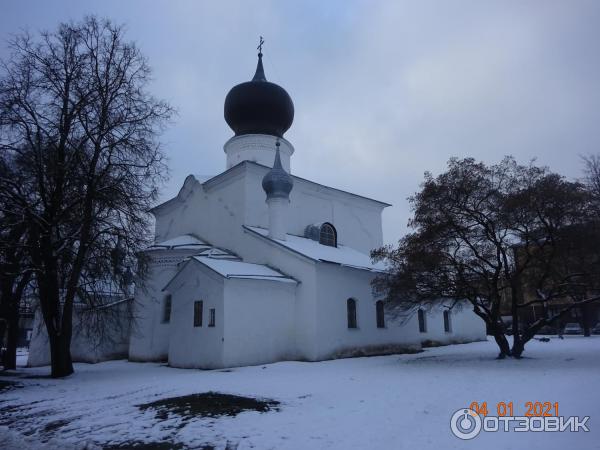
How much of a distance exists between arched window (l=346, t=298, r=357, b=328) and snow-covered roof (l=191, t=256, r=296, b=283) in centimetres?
292

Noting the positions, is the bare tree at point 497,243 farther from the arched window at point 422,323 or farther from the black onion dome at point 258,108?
the black onion dome at point 258,108

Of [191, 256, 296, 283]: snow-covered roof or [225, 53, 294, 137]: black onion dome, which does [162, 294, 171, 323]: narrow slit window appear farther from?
[225, 53, 294, 137]: black onion dome

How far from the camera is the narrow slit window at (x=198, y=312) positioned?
1507 centimetres

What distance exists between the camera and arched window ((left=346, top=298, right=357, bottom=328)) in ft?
58.2

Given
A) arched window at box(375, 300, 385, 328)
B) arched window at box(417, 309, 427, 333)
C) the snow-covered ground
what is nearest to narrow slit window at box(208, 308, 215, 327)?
the snow-covered ground

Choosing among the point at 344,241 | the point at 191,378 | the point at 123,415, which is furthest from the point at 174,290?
the point at 344,241

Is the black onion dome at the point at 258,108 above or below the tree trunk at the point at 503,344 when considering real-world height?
above

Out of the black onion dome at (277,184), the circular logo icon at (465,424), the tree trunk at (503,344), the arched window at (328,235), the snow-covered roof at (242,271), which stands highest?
the black onion dome at (277,184)

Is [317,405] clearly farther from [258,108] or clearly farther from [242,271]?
[258,108]

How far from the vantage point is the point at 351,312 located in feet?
58.7

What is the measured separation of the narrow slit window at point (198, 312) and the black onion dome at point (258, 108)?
11.8 meters

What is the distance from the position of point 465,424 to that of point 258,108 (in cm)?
2020

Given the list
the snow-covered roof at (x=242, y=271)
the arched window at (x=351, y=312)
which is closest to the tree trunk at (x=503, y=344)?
the arched window at (x=351, y=312)

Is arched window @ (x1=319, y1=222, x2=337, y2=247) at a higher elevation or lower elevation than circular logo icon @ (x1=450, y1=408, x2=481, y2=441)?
higher
